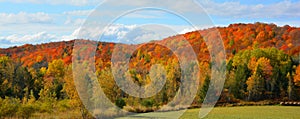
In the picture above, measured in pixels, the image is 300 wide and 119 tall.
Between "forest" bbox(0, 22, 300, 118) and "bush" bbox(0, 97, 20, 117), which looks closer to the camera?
"bush" bbox(0, 97, 20, 117)

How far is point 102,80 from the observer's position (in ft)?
108

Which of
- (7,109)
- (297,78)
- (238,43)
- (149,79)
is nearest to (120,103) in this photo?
(149,79)

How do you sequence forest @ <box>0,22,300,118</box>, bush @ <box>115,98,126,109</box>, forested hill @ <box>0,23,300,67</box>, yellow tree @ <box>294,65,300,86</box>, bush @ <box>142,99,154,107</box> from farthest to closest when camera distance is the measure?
forested hill @ <box>0,23,300,67</box> → yellow tree @ <box>294,65,300,86</box> → bush @ <box>142,99,154,107</box> → bush @ <box>115,98,126,109</box> → forest @ <box>0,22,300,118</box>

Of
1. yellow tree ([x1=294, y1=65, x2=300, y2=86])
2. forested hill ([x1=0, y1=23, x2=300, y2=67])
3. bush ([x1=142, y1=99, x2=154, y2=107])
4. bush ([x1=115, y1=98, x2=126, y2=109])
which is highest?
forested hill ([x1=0, y1=23, x2=300, y2=67])

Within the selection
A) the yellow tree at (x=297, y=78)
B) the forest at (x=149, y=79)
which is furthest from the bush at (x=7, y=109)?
the yellow tree at (x=297, y=78)

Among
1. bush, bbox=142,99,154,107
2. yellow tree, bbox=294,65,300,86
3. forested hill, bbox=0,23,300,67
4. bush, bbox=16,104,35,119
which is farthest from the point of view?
forested hill, bbox=0,23,300,67

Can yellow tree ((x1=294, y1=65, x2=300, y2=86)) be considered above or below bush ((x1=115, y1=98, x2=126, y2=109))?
above

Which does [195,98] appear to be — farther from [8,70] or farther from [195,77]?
[8,70]

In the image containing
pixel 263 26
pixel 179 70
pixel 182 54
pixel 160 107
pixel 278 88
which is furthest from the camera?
pixel 263 26

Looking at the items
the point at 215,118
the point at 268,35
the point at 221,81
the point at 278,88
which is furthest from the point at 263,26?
the point at 215,118

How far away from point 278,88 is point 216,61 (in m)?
8.47

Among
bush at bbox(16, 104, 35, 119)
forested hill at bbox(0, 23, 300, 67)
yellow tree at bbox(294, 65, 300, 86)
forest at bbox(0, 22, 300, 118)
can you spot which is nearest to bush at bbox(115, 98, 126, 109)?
forest at bbox(0, 22, 300, 118)

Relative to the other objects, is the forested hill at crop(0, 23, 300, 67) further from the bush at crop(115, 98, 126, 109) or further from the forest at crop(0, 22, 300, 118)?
the bush at crop(115, 98, 126, 109)

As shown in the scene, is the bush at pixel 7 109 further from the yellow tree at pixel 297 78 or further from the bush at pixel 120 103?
the yellow tree at pixel 297 78
